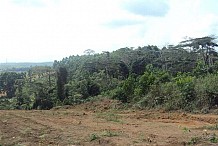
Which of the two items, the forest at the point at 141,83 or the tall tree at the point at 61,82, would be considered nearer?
the forest at the point at 141,83

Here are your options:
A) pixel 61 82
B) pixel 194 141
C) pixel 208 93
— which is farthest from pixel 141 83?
pixel 194 141

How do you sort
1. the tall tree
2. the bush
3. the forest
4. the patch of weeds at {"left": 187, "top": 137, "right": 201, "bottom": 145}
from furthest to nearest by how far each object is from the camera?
the tall tree → the forest → the bush → the patch of weeds at {"left": 187, "top": 137, "right": 201, "bottom": 145}

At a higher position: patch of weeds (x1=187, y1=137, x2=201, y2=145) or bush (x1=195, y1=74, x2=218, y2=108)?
bush (x1=195, y1=74, x2=218, y2=108)

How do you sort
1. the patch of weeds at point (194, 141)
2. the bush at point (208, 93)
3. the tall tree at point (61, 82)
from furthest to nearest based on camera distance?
the tall tree at point (61, 82), the bush at point (208, 93), the patch of weeds at point (194, 141)

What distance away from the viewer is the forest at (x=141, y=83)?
806 inches

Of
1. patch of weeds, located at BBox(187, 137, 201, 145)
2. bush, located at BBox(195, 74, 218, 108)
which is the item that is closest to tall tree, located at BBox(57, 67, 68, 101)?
bush, located at BBox(195, 74, 218, 108)

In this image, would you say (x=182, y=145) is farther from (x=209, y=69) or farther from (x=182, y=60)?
(x=182, y=60)

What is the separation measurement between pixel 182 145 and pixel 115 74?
3466cm

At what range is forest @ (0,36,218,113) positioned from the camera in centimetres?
2048

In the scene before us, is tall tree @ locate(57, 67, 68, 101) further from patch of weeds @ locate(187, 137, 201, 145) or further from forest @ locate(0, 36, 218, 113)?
patch of weeds @ locate(187, 137, 201, 145)

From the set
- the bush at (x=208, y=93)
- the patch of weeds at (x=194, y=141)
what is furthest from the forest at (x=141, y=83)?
the patch of weeds at (x=194, y=141)

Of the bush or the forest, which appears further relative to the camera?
the forest

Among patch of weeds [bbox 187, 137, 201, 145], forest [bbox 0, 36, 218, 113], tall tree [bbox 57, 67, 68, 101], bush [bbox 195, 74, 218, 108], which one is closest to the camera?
patch of weeds [bbox 187, 137, 201, 145]

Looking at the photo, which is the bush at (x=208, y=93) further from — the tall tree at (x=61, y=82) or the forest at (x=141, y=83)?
the tall tree at (x=61, y=82)
